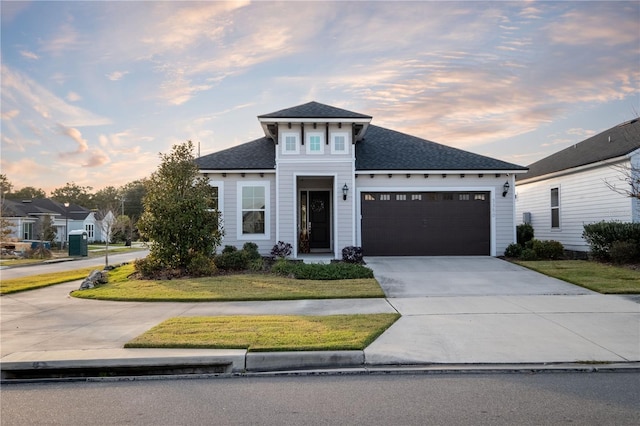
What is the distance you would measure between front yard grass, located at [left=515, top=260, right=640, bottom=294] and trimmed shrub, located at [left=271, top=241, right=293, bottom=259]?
26.6 ft

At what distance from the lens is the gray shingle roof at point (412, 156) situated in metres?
17.0

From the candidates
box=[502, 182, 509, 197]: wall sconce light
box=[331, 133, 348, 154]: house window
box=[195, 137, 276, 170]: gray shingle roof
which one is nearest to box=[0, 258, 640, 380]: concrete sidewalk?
box=[502, 182, 509, 197]: wall sconce light

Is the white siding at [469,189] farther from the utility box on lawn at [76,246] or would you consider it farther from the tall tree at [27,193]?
the tall tree at [27,193]

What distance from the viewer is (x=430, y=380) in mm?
5203

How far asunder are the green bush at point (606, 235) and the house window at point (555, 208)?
349cm

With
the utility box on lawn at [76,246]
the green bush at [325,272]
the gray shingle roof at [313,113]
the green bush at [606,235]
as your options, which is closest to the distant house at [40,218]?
the utility box on lawn at [76,246]

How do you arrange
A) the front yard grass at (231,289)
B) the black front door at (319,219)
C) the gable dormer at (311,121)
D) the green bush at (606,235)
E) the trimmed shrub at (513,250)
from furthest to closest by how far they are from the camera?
the black front door at (319,219) < the trimmed shrub at (513,250) < the gable dormer at (311,121) < the green bush at (606,235) < the front yard grass at (231,289)

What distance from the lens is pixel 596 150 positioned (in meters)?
18.2

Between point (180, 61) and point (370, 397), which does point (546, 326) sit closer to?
point (370, 397)

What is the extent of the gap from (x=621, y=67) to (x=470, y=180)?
20.7 feet

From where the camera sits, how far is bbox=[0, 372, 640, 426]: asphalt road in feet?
13.5

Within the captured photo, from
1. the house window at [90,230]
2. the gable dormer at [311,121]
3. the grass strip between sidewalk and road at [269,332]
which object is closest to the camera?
the grass strip between sidewalk and road at [269,332]

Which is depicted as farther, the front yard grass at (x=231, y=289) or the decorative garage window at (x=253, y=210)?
the decorative garage window at (x=253, y=210)

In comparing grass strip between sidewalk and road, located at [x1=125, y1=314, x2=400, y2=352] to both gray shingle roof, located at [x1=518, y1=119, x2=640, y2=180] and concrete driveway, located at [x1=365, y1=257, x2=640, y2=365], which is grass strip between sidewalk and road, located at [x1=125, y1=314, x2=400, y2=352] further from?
gray shingle roof, located at [x1=518, y1=119, x2=640, y2=180]
